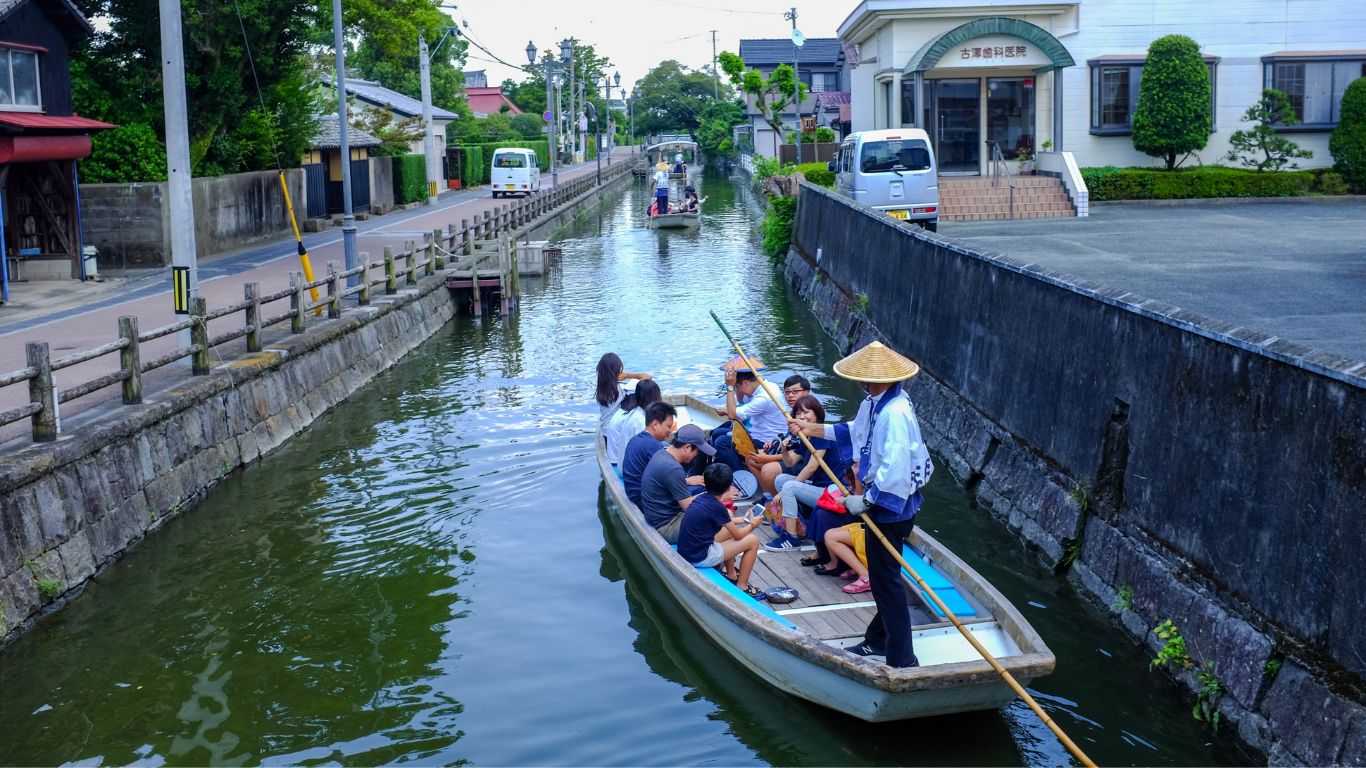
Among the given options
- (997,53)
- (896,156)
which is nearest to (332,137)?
(997,53)

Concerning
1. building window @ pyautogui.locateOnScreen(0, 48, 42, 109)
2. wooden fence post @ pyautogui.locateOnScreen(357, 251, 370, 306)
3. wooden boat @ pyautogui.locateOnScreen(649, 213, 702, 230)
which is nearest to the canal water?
wooden fence post @ pyautogui.locateOnScreen(357, 251, 370, 306)

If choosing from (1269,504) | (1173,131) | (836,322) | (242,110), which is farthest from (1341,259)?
(242,110)

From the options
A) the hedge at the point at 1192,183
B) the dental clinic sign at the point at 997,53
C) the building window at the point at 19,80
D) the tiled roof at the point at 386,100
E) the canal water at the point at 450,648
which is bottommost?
the canal water at the point at 450,648

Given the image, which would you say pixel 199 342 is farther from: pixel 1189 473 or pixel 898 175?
pixel 898 175

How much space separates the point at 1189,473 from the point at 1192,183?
1038 inches

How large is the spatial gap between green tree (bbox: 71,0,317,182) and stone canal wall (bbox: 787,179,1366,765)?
22.2 metres

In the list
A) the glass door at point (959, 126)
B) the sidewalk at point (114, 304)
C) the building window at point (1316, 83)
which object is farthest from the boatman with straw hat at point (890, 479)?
the building window at point (1316, 83)

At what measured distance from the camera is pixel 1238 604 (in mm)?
7977

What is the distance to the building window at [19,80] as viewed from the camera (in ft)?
78.5

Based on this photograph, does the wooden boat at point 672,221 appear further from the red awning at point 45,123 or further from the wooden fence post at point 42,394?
the wooden fence post at point 42,394

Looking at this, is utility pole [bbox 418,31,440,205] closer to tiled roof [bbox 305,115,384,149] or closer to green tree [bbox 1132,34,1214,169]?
tiled roof [bbox 305,115,384,149]

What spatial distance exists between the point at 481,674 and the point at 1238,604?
17.3 ft

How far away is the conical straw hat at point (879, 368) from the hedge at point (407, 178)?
145 ft

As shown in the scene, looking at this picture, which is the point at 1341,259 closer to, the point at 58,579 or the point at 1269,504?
the point at 1269,504
